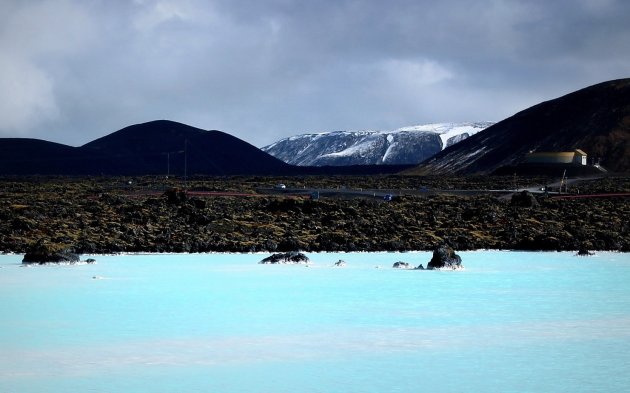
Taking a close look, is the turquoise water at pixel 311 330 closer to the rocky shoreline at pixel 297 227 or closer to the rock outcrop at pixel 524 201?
the rocky shoreline at pixel 297 227

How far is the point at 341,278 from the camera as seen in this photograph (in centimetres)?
2708

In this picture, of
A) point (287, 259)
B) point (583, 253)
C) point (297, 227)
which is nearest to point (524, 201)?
point (297, 227)

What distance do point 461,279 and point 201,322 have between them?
1093 cm

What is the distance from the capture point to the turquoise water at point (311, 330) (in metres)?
13.0

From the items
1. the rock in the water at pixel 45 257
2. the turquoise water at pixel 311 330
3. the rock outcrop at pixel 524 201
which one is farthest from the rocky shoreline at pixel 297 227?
the turquoise water at pixel 311 330

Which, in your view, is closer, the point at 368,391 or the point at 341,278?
the point at 368,391

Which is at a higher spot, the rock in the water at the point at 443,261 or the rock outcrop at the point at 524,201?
the rock outcrop at the point at 524,201

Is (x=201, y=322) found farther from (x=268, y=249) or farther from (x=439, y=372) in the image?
(x=268, y=249)

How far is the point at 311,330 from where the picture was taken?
685 inches

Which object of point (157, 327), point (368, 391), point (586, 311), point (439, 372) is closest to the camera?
point (368, 391)

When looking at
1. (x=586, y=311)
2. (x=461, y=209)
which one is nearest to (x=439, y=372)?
(x=586, y=311)

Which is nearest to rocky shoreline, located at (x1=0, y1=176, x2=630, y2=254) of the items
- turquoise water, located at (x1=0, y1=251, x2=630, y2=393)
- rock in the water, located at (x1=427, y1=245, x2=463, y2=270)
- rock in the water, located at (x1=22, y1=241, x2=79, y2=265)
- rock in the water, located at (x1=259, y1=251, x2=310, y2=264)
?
rock in the water, located at (x1=22, y1=241, x2=79, y2=265)

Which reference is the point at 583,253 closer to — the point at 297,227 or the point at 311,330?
the point at 297,227

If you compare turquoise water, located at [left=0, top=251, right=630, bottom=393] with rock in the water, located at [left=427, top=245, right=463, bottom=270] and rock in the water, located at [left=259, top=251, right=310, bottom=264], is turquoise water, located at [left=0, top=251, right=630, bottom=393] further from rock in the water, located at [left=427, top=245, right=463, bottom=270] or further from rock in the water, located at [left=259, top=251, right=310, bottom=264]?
rock in the water, located at [left=259, top=251, right=310, bottom=264]
